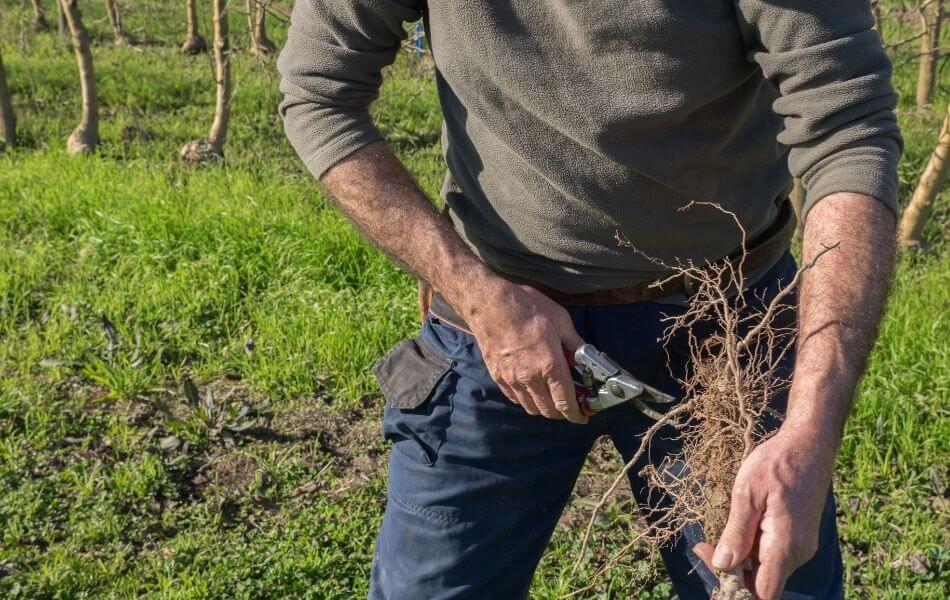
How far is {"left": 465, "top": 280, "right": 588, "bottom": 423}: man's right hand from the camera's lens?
1933 millimetres

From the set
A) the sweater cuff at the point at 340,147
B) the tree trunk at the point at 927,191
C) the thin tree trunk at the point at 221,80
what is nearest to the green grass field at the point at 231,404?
the tree trunk at the point at 927,191

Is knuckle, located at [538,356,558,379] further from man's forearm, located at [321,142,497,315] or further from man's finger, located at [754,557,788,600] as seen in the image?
man's finger, located at [754,557,788,600]

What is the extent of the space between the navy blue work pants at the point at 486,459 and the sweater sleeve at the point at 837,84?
47 centimetres

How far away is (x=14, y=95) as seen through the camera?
28.1 feet

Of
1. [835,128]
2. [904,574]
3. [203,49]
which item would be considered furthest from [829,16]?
[203,49]

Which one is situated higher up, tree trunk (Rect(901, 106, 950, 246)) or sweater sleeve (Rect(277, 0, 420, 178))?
sweater sleeve (Rect(277, 0, 420, 178))

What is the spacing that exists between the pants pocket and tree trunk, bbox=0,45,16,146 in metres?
5.64

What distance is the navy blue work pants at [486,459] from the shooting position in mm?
2170

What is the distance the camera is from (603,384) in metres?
1.97

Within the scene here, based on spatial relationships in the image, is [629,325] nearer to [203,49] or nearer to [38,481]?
[38,481]

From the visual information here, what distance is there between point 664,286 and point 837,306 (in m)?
0.54

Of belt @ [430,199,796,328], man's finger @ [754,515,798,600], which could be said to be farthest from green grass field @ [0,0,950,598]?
man's finger @ [754,515,798,600]

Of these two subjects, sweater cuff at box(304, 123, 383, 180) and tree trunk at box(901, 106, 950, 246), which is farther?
tree trunk at box(901, 106, 950, 246)

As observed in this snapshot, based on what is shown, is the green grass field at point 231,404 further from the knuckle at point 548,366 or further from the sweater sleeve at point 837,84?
the sweater sleeve at point 837,84
